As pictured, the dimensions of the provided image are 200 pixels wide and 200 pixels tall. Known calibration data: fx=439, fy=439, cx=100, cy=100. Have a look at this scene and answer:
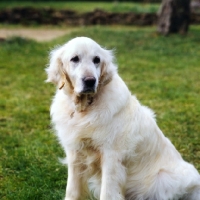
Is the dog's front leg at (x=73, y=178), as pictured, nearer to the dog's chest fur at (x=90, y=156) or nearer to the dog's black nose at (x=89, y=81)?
the dog's chest fur at (x=90, y=156)

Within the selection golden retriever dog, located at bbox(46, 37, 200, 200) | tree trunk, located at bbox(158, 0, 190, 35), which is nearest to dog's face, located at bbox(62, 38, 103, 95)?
golden retriever dog, located at bbox(46, 37, 200, 200)

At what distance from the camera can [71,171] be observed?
348 cm

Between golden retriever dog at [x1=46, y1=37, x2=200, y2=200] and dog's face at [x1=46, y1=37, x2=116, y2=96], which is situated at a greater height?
dog's face at [x1=46, y1=37, x2=116, y2=96]

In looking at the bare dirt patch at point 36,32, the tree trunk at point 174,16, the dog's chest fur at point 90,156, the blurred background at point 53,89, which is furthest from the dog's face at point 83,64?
the bare dirt patch at point 36,32

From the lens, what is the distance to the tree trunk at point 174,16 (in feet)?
39.0

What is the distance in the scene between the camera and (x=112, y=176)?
10.5ft

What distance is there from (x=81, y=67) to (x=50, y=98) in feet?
12.4

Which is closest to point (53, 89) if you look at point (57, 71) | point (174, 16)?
point (57, 71)

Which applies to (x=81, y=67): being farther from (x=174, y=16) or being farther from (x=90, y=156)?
(x=174, y=16)

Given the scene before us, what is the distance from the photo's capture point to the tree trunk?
1190 cm

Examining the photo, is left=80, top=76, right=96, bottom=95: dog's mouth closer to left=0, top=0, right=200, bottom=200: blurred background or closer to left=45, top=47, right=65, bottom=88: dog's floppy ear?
left=45, top=47, right=65, bottom=88: dog's floppy ear

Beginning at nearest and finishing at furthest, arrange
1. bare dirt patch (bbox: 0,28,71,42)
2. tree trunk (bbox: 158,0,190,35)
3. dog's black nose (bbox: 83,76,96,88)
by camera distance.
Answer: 1. dog's black nose (bbox: 83,76,96,88)
2. tree trunk (bbox: 158,0,190,35)
3. bare dirt patch (bbox: 0,28,71,42)

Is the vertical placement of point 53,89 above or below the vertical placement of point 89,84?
below

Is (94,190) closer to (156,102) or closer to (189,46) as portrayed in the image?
(156,102)
